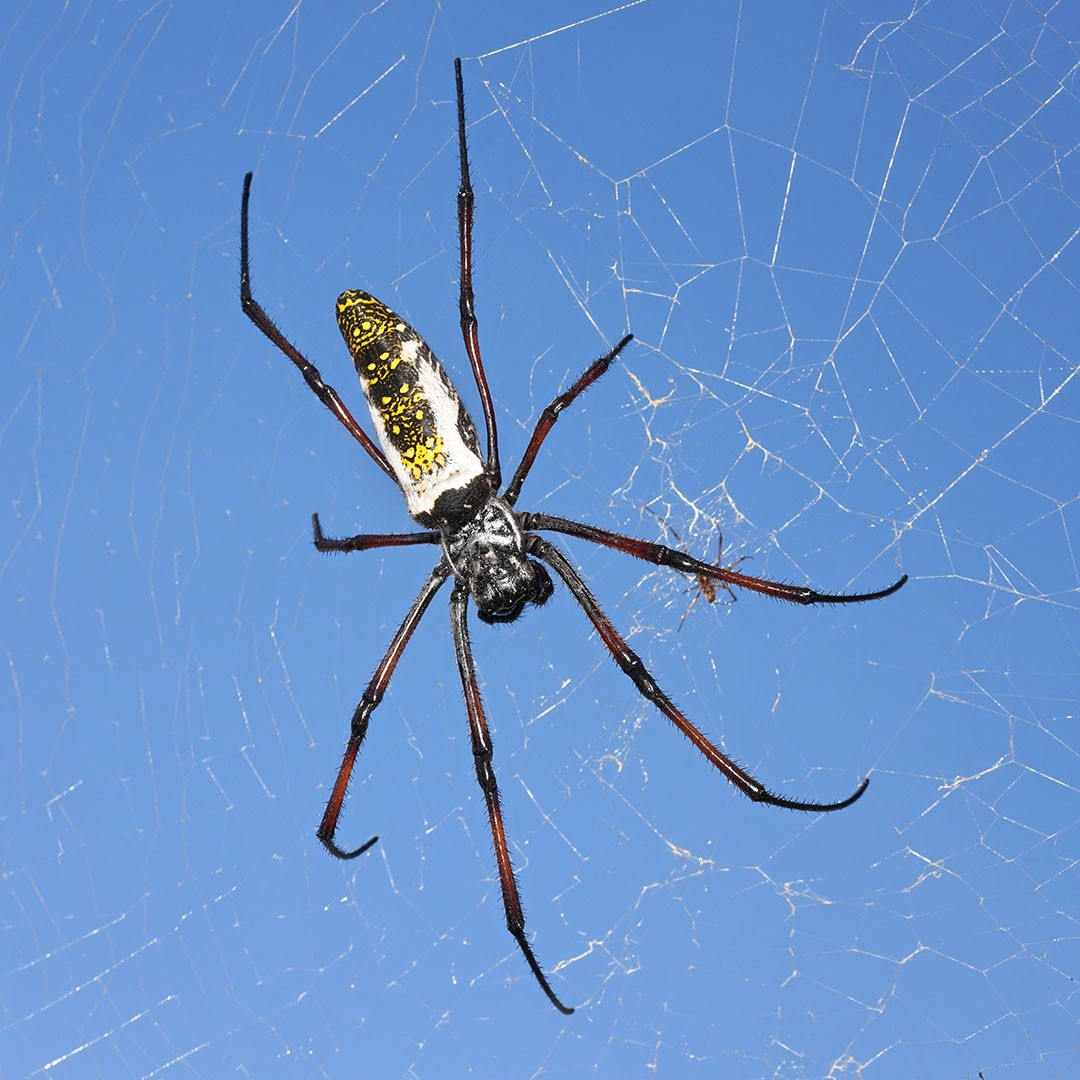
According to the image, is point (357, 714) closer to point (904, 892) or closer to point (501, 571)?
point (501, 571)

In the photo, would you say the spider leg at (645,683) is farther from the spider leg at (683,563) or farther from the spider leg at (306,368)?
the spider leg at (306,368)

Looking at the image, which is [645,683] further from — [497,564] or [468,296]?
[468,296]

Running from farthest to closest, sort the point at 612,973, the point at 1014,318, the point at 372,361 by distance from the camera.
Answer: the point at 612,973
the point at 372,361
the point at 1014,318

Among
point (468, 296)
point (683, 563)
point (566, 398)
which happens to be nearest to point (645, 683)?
point (683, 563)

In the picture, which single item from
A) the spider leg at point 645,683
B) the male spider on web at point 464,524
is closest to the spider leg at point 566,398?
the male spider on web at point 464,524

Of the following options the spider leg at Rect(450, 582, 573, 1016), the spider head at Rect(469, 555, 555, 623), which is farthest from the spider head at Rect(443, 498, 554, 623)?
the spider leg at Rect(450, 582, 573, 1016)

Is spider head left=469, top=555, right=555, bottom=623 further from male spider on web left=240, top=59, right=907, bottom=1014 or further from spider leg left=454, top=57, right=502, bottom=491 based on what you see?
spider leg left=454, top=57, right=502, bottom=491

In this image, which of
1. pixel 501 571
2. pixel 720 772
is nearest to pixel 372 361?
pixel 501 571
